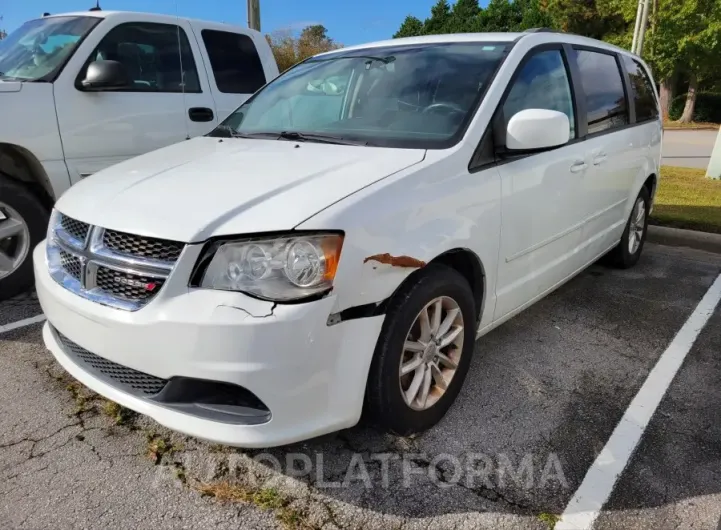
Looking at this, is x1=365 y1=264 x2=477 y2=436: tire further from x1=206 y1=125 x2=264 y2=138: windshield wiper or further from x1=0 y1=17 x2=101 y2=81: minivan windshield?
x1=0 y1=17 x2=101 y2=81: minivan windshield

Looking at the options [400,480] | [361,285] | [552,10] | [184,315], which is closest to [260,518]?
[400,480]

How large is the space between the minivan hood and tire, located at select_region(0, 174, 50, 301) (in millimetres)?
1502

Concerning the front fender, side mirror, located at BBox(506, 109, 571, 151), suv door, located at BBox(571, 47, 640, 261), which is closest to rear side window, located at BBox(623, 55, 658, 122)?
suv door, located at BBox(571, 47, 640, 261)

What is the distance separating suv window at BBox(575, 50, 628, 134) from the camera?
12.2 ft

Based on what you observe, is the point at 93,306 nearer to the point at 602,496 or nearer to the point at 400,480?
the point at 400,480

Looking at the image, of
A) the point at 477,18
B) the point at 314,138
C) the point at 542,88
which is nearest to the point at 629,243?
the point at 542,88

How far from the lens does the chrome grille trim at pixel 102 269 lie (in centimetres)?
204

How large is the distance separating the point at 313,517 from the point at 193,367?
72 cm

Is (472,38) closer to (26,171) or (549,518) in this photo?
(549,518)

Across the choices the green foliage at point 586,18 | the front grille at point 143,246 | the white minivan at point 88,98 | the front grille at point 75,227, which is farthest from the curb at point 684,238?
the green foliage at point 586,18

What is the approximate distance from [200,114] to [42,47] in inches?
48.6

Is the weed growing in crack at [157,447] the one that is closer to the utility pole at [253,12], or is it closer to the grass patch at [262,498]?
the grass patch at [262,498]

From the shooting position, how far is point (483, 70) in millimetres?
2951

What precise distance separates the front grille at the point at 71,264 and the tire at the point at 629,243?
13.4 feet
